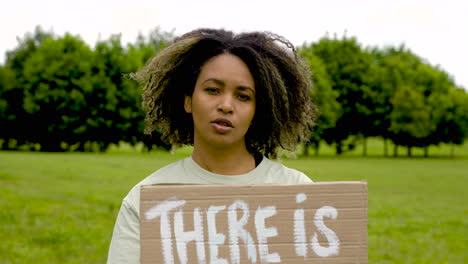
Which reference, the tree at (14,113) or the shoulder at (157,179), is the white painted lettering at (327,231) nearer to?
the shoulder at (157,179)

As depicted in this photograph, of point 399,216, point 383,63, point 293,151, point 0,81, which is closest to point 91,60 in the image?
point 0,81

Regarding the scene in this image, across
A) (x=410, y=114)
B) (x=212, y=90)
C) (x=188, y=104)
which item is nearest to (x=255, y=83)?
(x=212, y=90)

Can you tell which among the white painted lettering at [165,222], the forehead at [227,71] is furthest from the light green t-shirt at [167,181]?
the forehead at [227,71]

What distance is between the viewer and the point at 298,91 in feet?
9.32

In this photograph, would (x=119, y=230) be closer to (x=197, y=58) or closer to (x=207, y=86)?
(x=207, y=86)

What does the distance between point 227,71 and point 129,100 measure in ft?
144

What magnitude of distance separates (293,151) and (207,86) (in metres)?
0.72

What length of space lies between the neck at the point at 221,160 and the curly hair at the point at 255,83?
17cm

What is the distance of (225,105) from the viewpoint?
7.45 feet

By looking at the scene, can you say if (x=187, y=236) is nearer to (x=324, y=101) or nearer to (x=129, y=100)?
(x=324, y=101)

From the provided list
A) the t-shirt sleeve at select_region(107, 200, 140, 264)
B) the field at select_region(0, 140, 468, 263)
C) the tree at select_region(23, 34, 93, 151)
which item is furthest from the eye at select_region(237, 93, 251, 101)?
the tree at select_region(23, 34, 93, 151)

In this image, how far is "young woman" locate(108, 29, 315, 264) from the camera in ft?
7.62

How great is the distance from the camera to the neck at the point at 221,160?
246cm

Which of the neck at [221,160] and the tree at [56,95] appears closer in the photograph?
the neck at [221,160]
